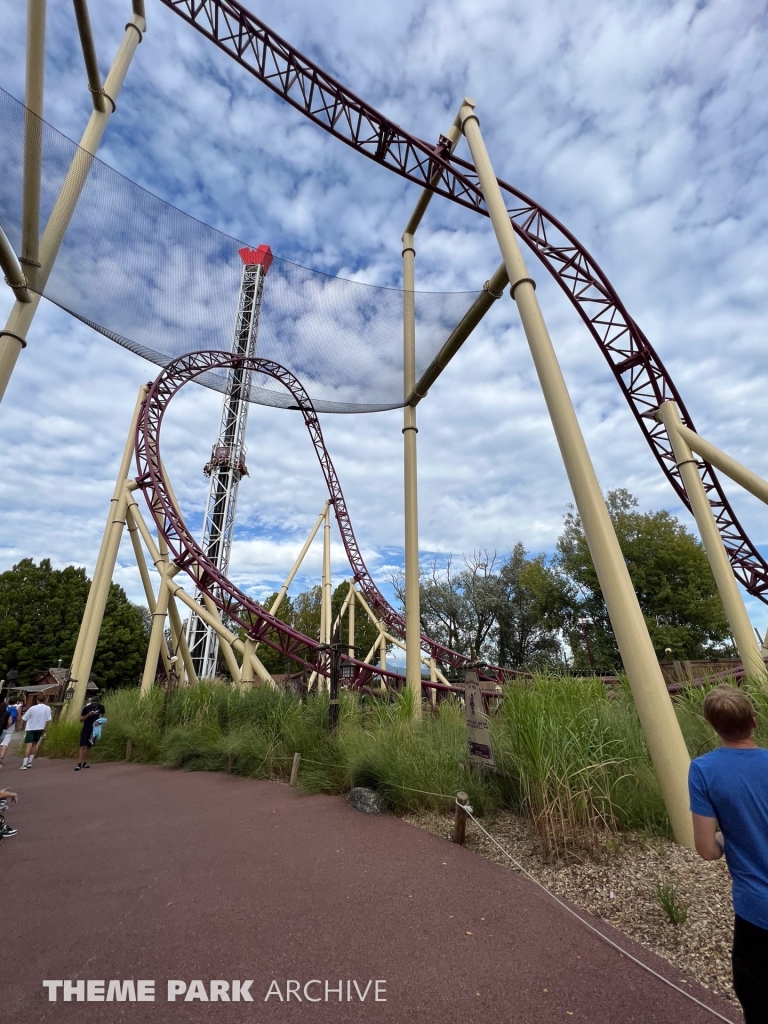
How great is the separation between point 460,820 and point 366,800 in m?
1.32

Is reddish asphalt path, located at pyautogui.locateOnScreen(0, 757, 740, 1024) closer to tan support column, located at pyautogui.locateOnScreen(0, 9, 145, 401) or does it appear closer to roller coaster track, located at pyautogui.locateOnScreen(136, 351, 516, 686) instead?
tan support column, located at pyautogui.locateOnScreen(0, 9, 145, 401)

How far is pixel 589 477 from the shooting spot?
401 cm

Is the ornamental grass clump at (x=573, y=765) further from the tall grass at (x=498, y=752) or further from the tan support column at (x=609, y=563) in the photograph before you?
the tan support column at (x=609, y=563)

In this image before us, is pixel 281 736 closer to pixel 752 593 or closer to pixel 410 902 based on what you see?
pixel 410 902

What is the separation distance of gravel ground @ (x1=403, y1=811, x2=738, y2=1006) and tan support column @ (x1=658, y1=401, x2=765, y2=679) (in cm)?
266

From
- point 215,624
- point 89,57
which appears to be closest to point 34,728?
point 215,624

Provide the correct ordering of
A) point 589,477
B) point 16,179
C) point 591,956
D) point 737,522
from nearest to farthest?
point 591,956 → point 16,179 → point 589,477 → point 737,522

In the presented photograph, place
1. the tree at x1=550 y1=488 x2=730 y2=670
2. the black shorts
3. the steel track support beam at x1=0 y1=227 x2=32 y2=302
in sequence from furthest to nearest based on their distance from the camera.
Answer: the tree at x1=550 y1=488 x2=730 y2=670 < the steel track support beam at x1=0 y1=227 x2=32 y2=302 < the black shorts

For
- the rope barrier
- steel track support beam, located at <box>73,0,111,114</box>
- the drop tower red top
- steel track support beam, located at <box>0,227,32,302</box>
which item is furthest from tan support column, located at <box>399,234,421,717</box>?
steel track support beam, located at <box>0,227,32,302</box>

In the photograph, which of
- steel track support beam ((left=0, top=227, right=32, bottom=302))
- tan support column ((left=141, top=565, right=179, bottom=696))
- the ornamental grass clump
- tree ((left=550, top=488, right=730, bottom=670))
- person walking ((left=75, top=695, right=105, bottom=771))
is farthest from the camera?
tree ((left=550, top=488, right=730, bottom=670))

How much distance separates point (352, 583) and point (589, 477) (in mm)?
16507

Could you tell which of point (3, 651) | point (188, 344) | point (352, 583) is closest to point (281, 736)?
point (188, 344)

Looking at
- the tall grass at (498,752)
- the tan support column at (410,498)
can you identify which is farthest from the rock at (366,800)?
the tan support column at (410,498)

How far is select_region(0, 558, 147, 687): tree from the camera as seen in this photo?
2661cm
